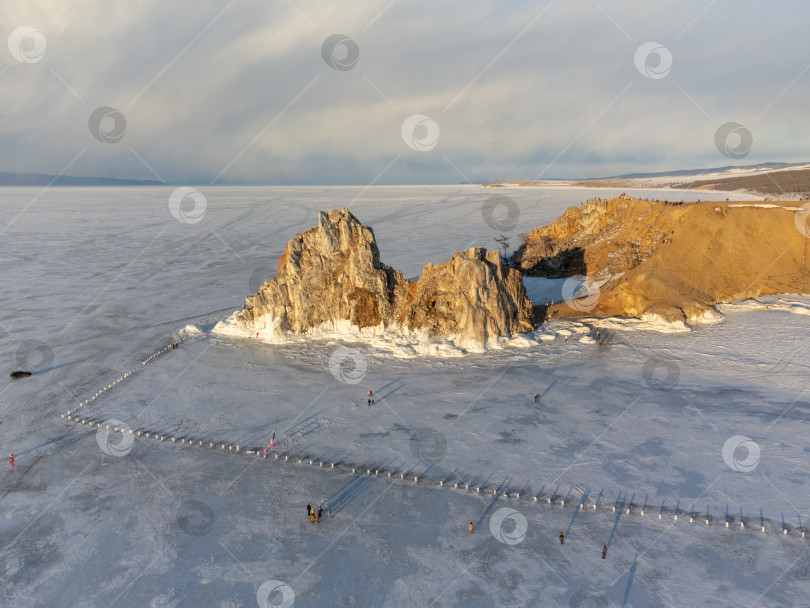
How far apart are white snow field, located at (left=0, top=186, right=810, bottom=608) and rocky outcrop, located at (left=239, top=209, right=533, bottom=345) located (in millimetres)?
2550

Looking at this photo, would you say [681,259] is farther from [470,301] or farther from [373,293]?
[373,293]

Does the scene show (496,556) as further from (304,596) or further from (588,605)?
(304,596)

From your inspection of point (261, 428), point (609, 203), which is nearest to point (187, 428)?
point (261, 428)

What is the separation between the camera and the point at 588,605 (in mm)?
18125

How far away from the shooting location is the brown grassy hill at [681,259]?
50.0m

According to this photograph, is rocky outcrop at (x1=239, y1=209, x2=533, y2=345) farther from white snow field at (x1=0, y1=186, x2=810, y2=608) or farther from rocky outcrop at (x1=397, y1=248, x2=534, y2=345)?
white snow field at (x1=0, y1=186, x2=810, y2=608)

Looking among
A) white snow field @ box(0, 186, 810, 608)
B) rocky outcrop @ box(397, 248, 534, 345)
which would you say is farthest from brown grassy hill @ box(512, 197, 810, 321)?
rocky outcrop @ box(397, 248, 534, 345)

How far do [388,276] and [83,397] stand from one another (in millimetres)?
27155

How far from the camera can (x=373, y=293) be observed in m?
47.1

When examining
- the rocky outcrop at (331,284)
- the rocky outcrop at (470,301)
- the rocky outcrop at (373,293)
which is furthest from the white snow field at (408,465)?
the rocky outcrop at (331,284)

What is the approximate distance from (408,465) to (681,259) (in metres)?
43.0

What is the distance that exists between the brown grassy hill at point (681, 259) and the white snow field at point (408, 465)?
316cm

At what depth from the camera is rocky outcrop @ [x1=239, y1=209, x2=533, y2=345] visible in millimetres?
43719

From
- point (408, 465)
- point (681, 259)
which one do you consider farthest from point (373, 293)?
point (681, 259)
